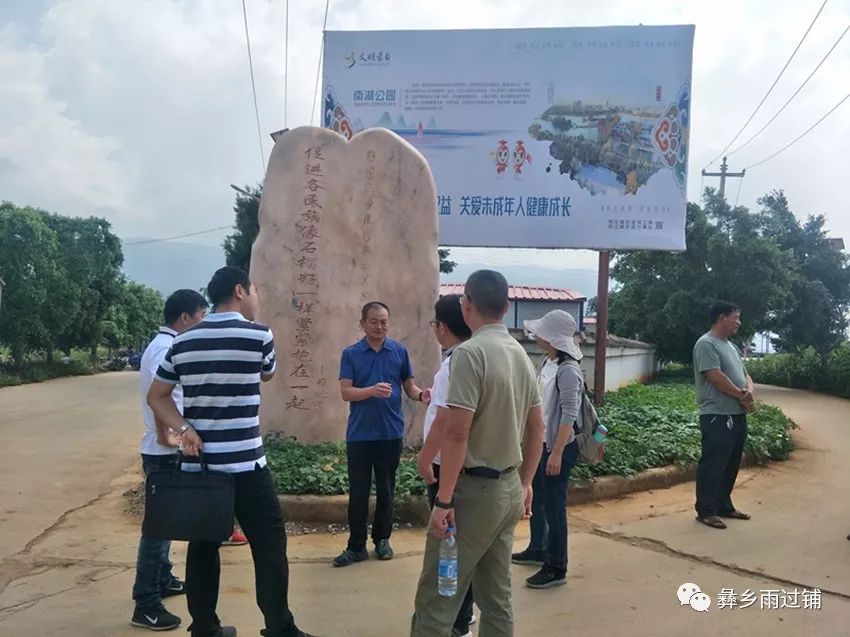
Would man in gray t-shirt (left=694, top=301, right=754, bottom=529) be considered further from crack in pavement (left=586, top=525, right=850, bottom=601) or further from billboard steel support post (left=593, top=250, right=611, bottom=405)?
billboard steel support post (left=593, top=250, right=611, bottom=405)

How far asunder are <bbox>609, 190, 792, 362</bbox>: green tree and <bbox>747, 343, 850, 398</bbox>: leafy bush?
2.12 meters

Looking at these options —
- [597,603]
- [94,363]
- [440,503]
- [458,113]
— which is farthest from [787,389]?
[94,363]

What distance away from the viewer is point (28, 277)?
57.9 feet

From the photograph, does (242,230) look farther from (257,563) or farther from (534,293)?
(257,563)

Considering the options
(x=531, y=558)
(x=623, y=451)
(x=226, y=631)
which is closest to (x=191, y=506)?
(x=226, y=631)

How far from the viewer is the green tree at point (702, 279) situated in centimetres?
1767

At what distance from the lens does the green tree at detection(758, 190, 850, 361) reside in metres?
19.5

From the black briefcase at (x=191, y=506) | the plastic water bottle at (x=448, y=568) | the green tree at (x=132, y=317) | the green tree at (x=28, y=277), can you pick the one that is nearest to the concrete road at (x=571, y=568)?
the black briefcase at (x=191, y=506)

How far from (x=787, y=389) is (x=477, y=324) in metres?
21.7

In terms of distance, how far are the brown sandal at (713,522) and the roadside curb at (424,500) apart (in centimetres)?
89

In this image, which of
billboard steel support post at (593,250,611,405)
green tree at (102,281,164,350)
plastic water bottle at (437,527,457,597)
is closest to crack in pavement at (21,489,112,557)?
plastic water bottle at (437,527,457,597)

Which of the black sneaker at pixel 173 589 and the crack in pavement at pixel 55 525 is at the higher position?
the black sneaker at pixel 173 589

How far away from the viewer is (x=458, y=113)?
9.25m

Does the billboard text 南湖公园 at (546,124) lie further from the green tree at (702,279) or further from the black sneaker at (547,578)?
the green tree at (702,279)
